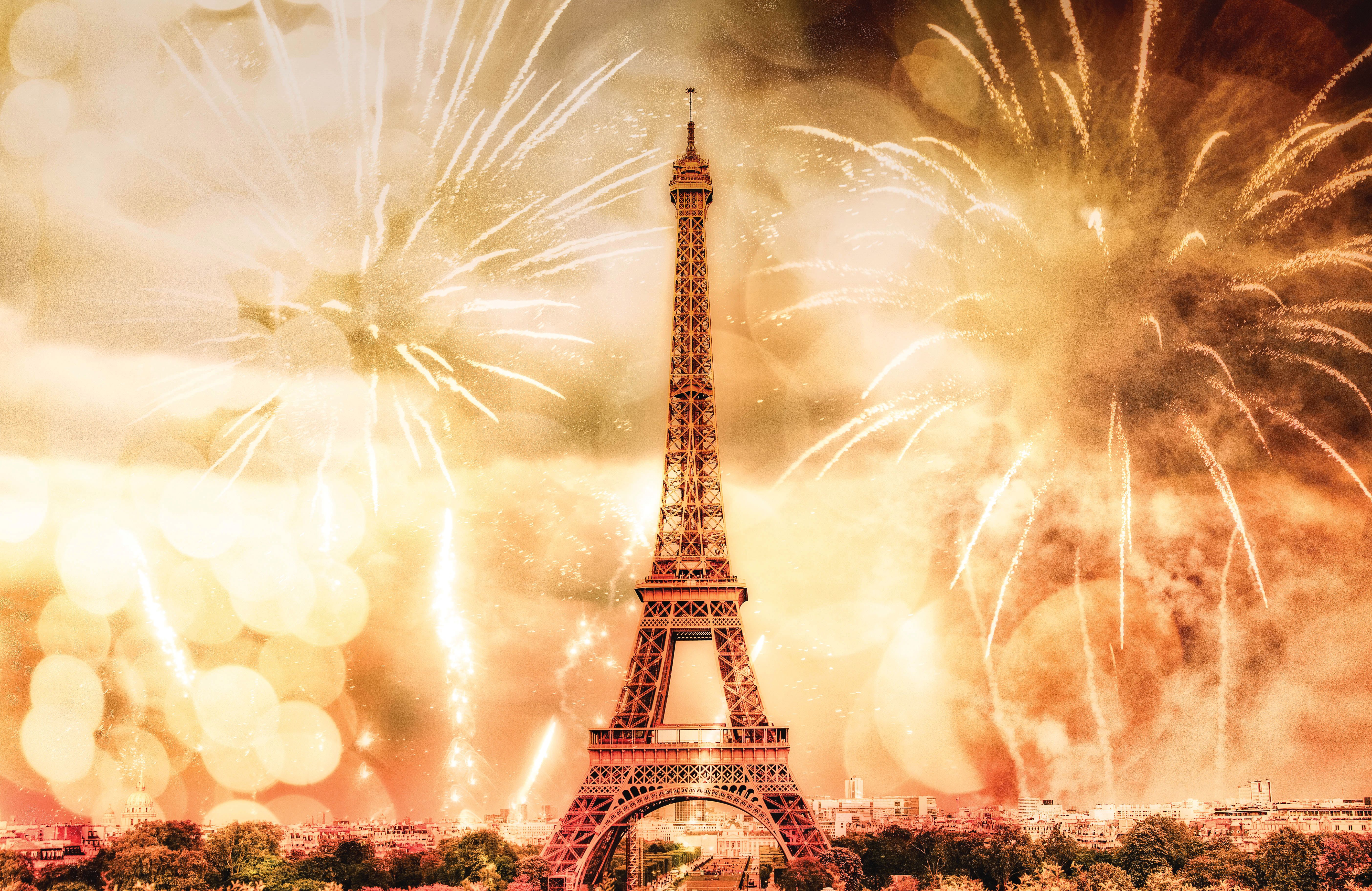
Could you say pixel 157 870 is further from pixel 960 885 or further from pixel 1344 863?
pixel 1344 863

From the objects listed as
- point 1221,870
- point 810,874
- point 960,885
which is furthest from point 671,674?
point 1221,870

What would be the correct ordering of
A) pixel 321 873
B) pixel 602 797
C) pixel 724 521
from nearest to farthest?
pixel 602 797 → pixel 724 521 → pixel 321 873

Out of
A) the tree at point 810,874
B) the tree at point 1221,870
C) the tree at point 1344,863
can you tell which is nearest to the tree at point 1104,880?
the tree at point 1221,870

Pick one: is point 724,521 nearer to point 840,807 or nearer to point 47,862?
point 47,862

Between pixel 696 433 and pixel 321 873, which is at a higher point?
pixel 696 433

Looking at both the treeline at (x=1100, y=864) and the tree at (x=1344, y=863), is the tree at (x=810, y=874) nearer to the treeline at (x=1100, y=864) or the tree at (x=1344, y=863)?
the treeline at (x=1100, y=864)

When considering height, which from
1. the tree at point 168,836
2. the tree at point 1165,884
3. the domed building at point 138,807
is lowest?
the tree at point 1165,884

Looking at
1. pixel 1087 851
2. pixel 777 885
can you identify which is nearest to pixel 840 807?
pixel 1087 851

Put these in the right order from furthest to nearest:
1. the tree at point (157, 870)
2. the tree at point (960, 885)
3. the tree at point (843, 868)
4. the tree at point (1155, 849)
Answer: the tree at point (1155, 849) → the tree at point (157, 870) → the tree at point (843, 868) → the tree at point (960, 885)
